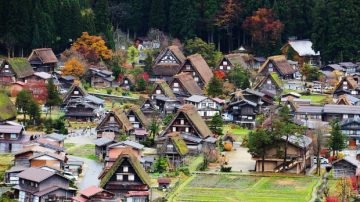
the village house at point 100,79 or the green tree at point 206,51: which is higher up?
the green tree at point 206,51

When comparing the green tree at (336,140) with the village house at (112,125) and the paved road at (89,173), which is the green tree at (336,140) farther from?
the paved road at (89,173)

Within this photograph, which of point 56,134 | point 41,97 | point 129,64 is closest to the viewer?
point 56,134

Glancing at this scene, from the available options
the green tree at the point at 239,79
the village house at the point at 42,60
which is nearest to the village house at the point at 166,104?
the green tree at the point at 239,79

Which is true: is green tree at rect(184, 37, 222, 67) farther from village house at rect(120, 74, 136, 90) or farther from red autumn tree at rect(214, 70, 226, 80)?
village house at rect(120, 74, 136, 90)

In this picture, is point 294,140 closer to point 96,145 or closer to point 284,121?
point 284,121

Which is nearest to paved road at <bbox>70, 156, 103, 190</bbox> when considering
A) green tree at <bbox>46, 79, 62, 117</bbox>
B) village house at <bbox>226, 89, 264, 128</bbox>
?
green tree at <bbox>46, 79, 62, 117</bbox>

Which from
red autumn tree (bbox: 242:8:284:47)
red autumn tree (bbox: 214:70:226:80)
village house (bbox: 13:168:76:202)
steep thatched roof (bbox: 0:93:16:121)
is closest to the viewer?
village house (bbox: 13:168:76:202)

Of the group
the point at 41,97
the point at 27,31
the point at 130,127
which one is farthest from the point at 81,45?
the point at 130,127
